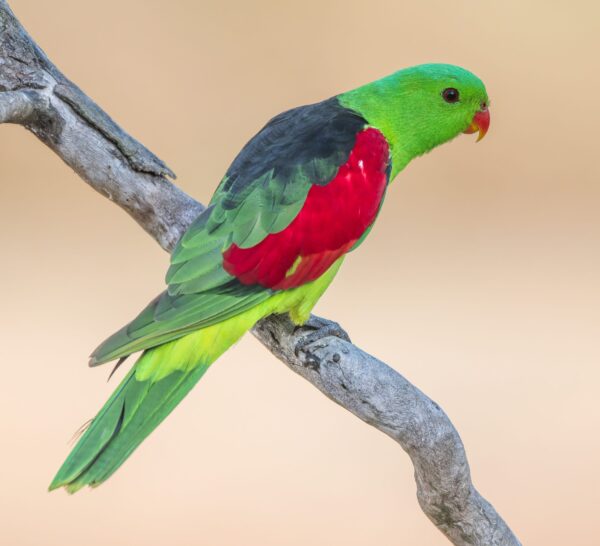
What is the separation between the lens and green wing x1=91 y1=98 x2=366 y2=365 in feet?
4.99

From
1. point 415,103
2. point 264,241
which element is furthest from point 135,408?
point 415,103

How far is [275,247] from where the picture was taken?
1.63m

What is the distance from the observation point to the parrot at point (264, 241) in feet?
4.89

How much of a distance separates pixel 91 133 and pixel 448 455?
1.01 meters

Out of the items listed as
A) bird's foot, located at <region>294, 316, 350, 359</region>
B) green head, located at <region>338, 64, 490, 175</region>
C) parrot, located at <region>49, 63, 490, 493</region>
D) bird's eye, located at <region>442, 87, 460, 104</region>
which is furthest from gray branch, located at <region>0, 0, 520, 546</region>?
bird's eye, located at <region>442, 87, 460, 104</region>

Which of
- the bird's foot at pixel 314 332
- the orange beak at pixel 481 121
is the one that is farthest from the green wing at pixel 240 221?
the orange beak at pixel 481 121

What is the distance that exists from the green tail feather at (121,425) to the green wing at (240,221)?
71 millimetres

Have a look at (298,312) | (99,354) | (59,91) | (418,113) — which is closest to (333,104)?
(418,113)

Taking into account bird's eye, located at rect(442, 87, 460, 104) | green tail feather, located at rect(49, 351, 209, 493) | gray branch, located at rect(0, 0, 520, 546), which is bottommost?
green tail feather, located at rect(49, 351, 209, 493)

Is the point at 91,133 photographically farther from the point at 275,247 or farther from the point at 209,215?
the point at 275,247

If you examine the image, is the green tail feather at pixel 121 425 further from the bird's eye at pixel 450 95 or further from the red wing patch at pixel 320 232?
the bird's eye at pixel 450 95

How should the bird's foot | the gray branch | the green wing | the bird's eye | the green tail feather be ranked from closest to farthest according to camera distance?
the green tail feather
the green wing
the gray branch
the bird's foot
the bird's eye

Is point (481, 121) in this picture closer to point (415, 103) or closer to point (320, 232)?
point (415, 103)

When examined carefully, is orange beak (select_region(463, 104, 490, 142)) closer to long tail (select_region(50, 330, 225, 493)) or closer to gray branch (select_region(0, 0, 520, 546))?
gray branch (select_region(0, 0, 520, 546))
